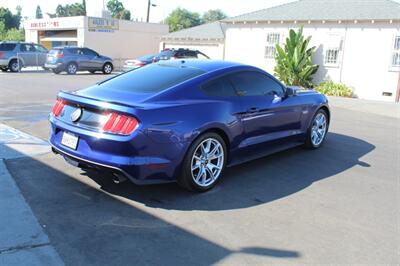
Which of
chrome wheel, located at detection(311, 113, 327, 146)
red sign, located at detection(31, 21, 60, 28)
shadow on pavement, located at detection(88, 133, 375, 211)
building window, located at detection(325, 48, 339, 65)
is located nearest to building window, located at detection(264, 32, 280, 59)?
building window, located at detection(325, 48, 339, 65)

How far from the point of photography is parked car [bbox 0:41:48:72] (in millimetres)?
23609

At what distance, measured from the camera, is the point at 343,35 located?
18281 millimetres

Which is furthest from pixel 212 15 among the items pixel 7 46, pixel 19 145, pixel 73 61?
pixel 19 145

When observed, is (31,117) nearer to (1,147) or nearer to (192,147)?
(1,147)

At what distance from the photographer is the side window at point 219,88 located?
17.1ft

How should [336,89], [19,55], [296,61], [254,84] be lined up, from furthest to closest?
[19,55]
[296,61]
[336,89]
[254,84]

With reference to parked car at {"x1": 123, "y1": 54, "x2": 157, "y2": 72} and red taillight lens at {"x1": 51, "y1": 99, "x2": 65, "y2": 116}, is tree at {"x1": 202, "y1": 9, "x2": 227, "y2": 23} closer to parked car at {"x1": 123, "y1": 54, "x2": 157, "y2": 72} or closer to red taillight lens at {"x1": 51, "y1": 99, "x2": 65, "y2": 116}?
parked car at {"x1": 123, "y1": 54, "x2": 157, "y2": 72}

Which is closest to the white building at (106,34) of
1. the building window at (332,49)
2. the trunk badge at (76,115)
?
the building window at (332,49)

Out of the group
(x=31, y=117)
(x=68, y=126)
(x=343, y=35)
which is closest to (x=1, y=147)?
(x=68, y=126)

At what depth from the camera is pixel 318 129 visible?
7477 mm

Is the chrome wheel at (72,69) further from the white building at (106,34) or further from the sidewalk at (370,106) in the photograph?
the sidewalk at (370,106)

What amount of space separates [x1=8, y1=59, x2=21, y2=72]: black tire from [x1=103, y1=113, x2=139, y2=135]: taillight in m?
22.1

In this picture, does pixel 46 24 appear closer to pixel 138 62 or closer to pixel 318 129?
pixel 138 62

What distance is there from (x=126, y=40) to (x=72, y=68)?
36.4ft
